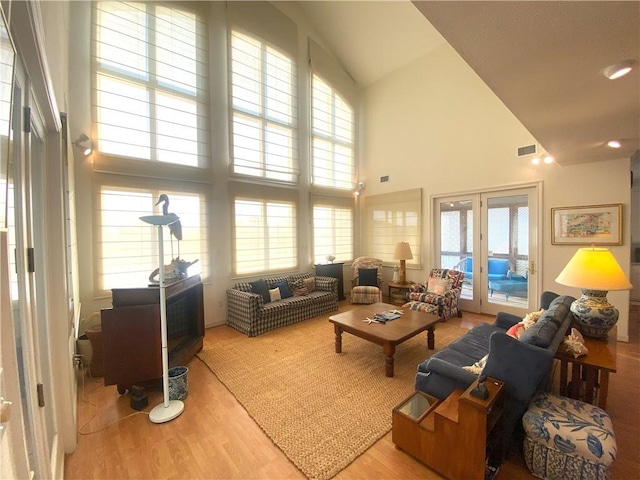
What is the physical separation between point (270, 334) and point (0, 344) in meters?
3.26

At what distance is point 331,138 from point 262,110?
1.76 m

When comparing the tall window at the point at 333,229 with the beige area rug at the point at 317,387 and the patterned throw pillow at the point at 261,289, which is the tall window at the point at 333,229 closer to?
the patterned throw pillow at the point at 261,289

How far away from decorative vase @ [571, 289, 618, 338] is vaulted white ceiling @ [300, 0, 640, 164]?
1.48m

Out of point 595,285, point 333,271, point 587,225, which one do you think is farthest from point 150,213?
point 587,225

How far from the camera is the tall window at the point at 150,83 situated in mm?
3438

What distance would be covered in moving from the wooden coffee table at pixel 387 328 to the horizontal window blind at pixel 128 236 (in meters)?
2.26

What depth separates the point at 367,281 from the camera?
555 centimetres

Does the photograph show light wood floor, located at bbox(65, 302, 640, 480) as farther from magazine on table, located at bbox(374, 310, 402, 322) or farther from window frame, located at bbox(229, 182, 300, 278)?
window frame, located at bbox(229, 182, 300, 278)

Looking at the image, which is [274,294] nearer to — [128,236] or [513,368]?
[128,236]

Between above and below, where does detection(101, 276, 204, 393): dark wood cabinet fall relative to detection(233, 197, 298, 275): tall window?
below

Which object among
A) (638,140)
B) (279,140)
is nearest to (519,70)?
(638,140)

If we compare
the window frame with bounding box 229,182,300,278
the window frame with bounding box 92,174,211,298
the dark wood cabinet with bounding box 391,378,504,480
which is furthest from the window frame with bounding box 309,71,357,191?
the dark wood cabinet with bounding box 391,378,504,480

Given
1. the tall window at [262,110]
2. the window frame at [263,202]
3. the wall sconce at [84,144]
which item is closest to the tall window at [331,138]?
the tall window at [262,110]

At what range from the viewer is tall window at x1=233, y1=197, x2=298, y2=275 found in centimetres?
461
